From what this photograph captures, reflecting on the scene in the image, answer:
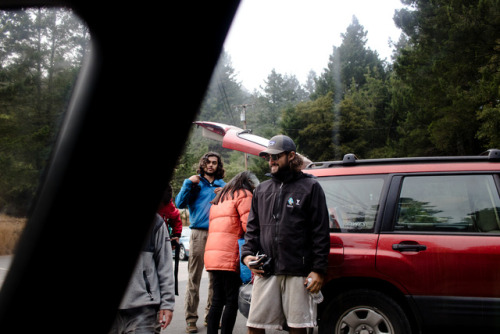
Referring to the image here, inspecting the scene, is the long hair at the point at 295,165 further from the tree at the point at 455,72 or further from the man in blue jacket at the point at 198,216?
the tree at the point at 455,72

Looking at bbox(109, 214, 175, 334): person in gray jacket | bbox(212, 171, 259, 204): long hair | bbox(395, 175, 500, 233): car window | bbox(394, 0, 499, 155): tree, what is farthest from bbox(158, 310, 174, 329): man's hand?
bbox(394, 0, 499, 155): tree

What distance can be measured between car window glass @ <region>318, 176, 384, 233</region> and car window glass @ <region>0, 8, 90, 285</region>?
2.42 metres

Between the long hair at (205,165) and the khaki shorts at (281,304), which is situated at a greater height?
the long hair at (205,165)

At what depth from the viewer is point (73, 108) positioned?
3.64 metres

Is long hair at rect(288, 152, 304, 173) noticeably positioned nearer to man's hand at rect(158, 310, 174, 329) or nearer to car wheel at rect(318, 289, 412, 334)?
car wheel at rect(318, 289, 412, 334)

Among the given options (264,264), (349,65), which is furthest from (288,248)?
(349,65)

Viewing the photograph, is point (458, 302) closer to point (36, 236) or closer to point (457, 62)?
point (36, 236)

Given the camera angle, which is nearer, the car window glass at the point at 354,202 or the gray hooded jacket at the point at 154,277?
the gray hooded jacket at the point at 154,277

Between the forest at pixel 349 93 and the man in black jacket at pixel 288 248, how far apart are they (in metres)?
1.70

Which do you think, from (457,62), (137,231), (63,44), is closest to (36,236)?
(137,231)

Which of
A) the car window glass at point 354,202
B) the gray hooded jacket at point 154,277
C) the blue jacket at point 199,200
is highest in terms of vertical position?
the car window glass at point 354,202

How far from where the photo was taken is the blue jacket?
517 centimetres

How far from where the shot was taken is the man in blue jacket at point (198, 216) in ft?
17.1

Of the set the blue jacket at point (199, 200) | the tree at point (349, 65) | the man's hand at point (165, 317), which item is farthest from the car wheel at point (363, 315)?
the tree at point (349, 65)
